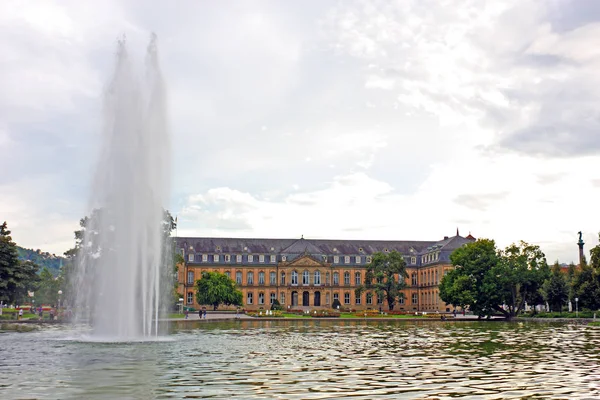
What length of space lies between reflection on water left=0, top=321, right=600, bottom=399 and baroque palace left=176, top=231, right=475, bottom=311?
114 m

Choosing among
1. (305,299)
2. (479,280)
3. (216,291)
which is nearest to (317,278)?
(305,299)

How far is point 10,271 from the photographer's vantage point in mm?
74250

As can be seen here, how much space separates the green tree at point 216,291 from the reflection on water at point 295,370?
258 ft

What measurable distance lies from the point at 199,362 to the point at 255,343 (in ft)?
41.2

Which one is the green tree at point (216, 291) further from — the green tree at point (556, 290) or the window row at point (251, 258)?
the green tree at point (556, 290)

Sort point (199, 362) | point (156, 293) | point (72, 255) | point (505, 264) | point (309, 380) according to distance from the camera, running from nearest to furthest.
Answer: point (309, 380)
point (199, 362)
point (156, 293)
point (72, 255)
point (505, 264)

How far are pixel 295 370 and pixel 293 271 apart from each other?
420 ft

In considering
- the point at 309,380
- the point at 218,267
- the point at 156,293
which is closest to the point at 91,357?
the point at 309,380

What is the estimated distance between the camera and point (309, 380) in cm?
2136

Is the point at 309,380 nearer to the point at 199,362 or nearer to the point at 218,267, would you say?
the point at 199,362

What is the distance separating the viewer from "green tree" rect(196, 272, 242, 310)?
4569 inches

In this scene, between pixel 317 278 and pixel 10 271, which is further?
pixel 317 278

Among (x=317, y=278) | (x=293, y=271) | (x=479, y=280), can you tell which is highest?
(x=293, y=271)

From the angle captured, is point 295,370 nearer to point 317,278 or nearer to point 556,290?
point 556,290
